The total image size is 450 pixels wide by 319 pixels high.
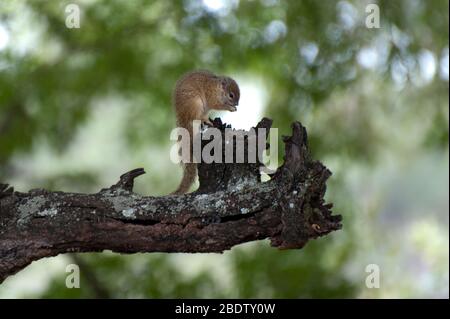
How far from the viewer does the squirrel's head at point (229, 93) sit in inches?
167

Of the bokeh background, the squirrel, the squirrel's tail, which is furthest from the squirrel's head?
the bokeh background

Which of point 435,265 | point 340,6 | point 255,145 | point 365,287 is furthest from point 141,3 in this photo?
point 255,145

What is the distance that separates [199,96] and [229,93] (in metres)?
0.31

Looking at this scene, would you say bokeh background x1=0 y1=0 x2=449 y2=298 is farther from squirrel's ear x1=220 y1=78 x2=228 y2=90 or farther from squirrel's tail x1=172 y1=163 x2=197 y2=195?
squirrel's tail x1=172 y1=163 x2=197 y2=195

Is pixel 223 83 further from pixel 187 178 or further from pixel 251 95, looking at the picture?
pixel 251 95

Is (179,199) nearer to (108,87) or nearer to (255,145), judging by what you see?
(255,145)

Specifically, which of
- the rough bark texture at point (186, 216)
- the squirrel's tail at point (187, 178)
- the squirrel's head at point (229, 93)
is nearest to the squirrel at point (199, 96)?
the squirrel's head at point (229, 93)

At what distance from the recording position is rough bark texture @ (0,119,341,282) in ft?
8.79

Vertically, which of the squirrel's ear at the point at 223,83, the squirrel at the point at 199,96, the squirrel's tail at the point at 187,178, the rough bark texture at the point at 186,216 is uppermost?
the squirrel's ear at the point at 223,83

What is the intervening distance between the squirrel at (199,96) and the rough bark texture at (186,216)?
0.97 meters

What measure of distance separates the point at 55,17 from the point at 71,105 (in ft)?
3.27

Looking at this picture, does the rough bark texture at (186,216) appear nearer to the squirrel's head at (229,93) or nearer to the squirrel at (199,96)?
the squirrel at (199,96)

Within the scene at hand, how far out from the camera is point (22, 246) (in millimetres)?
2795

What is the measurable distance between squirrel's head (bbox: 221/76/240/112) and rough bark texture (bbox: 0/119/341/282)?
1.38 m
